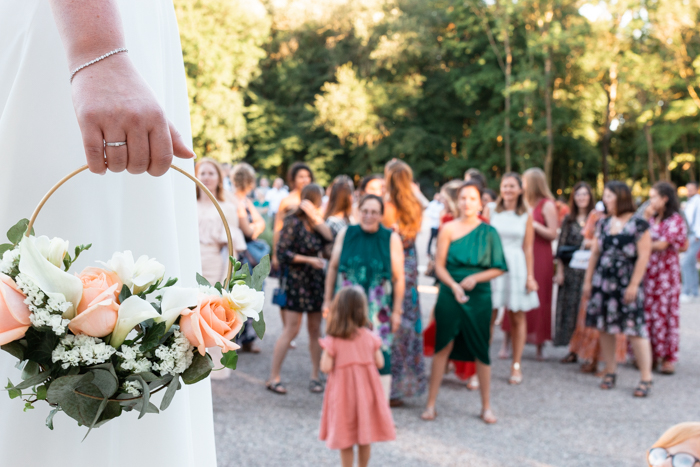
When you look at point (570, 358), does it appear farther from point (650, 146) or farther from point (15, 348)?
point (650, 146)

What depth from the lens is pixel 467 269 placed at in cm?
528

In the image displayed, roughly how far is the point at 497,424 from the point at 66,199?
4.45m

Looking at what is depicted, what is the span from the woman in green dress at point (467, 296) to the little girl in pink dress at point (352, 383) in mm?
1251

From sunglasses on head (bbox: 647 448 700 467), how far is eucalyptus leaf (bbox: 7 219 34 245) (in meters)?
1.77

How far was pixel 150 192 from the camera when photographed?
1.38 meters

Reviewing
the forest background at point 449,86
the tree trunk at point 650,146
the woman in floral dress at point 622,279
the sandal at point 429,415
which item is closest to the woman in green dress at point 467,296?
the sandal at point 429,415

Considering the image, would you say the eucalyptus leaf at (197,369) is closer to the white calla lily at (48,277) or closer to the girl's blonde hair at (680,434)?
the white calla lily at (48,277)

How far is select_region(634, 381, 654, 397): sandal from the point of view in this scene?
230 inches

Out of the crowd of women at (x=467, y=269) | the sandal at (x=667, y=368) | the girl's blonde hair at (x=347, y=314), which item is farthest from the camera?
the sandal at (x=667, y=368)

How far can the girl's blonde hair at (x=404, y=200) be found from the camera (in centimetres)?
576

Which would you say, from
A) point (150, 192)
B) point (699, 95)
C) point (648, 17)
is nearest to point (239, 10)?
point (648, 17)

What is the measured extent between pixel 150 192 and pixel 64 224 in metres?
0.19

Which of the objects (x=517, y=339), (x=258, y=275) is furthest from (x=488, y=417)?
(x=258, y=275)

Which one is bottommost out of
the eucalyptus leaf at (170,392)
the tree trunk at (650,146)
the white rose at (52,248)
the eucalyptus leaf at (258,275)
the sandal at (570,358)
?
the sandal at (570,358)
